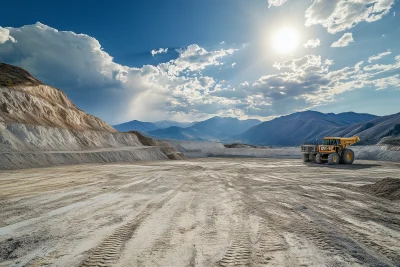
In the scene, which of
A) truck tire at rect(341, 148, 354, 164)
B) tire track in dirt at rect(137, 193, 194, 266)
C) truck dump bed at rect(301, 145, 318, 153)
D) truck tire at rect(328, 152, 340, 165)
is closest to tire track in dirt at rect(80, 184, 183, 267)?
tire track in dirt at rect(137, 193, 194, 266)

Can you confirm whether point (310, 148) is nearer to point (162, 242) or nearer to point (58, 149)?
point (162, 242)

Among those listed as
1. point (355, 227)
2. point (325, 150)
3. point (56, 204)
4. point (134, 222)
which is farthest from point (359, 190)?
point (325, 150)

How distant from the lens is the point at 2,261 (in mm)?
3971

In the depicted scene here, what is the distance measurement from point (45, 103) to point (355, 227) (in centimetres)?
4650

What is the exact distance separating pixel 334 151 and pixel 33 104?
43140 millimetres

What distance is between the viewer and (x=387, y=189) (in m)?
9.84

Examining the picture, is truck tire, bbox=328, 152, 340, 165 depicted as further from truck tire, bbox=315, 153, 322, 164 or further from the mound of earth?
the mound of earth

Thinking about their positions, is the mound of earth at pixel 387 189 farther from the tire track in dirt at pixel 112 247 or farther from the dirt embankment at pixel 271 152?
the dirt embankment at pixel 271 152

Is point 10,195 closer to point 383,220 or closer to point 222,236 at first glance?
point 222,236

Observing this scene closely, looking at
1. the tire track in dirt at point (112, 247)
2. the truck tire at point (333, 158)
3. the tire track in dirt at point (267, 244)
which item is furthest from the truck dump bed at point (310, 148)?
the tire track in dirt at point (112, 247)

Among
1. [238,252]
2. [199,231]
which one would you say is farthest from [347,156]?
[238,252]

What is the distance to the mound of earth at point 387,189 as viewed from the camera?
30.4 feet

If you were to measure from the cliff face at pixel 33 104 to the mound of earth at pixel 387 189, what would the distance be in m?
38.2

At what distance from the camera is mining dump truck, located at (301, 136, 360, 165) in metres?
25.4
